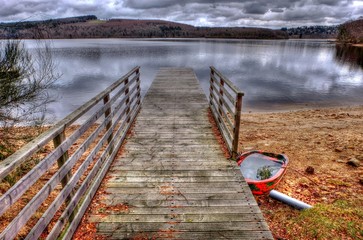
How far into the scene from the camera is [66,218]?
3.11 metres

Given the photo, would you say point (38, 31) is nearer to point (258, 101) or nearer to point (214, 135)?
point (214, 135)

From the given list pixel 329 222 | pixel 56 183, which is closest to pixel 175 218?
pixel 56 183

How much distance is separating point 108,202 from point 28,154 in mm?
1917

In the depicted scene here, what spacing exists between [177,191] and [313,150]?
624cm

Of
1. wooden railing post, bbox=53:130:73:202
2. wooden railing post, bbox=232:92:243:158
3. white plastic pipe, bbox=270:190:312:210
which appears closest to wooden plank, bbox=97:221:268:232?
wooden railing post, bbox=53:130:73:202

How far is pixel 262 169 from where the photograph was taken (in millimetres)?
6301

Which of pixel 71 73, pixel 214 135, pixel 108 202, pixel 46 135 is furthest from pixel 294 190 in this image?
pixel 71 73

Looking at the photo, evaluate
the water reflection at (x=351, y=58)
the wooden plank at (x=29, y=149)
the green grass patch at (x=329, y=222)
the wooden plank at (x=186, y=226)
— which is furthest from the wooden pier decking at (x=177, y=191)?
the water reflection at (x=351, y=58)

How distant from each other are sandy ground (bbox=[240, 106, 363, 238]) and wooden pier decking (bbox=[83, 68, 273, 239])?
0.95 m

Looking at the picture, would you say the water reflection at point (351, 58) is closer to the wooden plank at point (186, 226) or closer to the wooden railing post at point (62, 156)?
the wooden plank at point (186, 226)

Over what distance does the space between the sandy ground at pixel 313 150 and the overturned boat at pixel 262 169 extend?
27 cm

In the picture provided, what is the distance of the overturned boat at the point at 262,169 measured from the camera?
17.9 feet

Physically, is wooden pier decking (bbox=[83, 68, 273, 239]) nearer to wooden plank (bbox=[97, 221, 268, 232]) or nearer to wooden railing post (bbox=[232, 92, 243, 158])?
wooden plank (bbox=[97, 221, 268, 232])

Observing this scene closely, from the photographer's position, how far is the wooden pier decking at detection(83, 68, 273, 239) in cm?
338
